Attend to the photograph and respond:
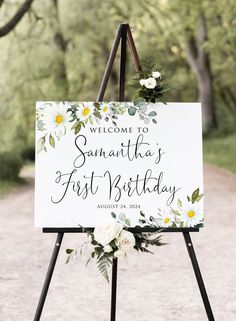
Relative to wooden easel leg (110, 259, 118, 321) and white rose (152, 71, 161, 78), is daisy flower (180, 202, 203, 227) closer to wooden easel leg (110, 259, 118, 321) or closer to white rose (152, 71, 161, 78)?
wooden easel leg (110, 259, 118, 321)

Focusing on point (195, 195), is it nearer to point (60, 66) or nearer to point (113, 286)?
point (113, 286)

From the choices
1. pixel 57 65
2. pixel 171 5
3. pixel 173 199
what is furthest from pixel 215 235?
pixel 57 65

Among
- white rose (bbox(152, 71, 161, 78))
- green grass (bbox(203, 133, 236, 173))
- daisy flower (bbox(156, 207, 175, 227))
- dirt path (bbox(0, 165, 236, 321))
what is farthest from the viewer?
green grass (bbox(203, 133, 236, 173))

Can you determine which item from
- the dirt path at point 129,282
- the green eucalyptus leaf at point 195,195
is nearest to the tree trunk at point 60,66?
the dirt path at point 129,282

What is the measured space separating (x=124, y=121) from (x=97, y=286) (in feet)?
8.12

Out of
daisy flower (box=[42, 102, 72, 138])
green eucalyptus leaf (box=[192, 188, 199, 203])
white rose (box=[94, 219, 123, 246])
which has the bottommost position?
white rose (box=[94, 219, 123, 246])

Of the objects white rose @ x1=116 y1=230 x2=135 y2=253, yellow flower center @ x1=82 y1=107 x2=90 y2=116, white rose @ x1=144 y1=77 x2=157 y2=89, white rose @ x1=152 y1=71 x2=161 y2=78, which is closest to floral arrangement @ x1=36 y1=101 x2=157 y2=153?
A: yellow flower center @ x1=82 y1=107 x2=90 y2=116

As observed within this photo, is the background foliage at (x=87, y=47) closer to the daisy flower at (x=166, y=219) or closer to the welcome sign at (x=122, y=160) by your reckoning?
the welcome sign at (x=122, y=160)

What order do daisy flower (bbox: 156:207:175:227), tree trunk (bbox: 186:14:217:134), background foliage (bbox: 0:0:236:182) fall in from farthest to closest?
tree trunk (bbox: 186:14:217:134) < background foliage (bbox: 0:0:236:182) < daisy flower (bbox: 156:207:175:227)

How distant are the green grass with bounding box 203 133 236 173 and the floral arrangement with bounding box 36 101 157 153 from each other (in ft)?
39.0

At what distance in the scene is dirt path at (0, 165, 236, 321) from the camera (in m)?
4.90

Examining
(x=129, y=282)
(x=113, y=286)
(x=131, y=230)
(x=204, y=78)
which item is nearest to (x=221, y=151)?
(x=204, y=78)

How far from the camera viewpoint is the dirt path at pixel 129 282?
4898mm

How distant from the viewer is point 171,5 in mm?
18875
